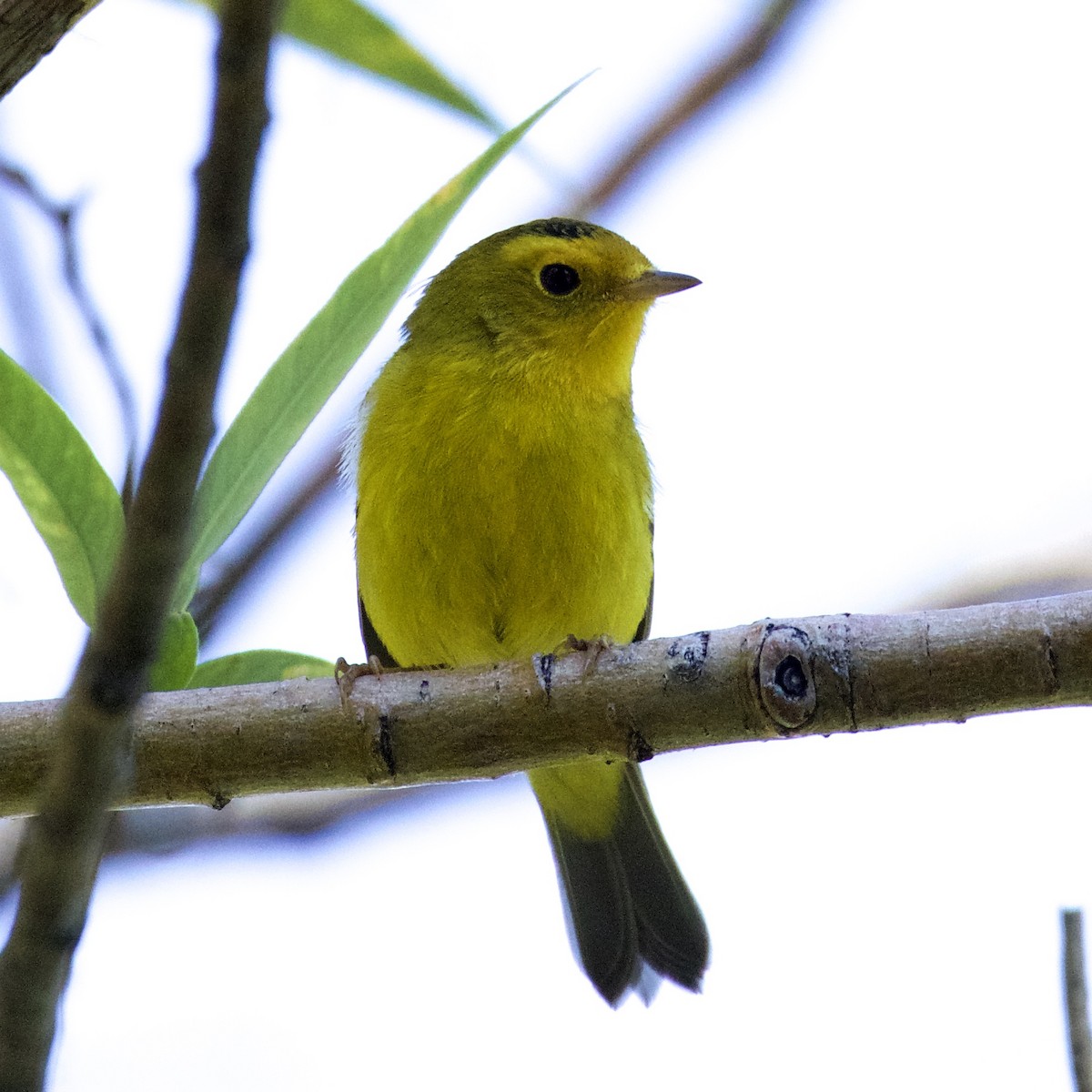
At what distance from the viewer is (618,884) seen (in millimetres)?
4465

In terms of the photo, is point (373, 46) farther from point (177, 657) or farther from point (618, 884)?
point (618, 884)

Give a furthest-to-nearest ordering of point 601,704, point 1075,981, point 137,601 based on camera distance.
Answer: point 601,704, point 1075,981, point 137,601

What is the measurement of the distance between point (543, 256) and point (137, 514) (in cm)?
351

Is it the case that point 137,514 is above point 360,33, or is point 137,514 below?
below

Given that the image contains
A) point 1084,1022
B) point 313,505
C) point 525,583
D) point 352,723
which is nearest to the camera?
point 1084,1022

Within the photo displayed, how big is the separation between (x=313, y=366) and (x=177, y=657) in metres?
0.59

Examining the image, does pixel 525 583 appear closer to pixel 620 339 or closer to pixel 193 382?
pixel 620 339

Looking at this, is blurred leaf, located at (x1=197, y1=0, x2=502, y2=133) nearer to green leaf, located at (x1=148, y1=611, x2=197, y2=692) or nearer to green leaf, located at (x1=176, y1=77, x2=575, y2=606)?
green leaf, located at (x1=176, y1=77, x2=575, y2=606)

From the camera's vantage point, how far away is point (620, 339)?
4312 millimetres

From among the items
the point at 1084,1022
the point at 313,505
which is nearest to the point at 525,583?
the point at 313,505

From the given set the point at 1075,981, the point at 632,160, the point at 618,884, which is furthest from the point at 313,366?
the point at 618,884

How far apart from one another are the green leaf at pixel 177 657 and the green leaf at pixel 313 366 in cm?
15

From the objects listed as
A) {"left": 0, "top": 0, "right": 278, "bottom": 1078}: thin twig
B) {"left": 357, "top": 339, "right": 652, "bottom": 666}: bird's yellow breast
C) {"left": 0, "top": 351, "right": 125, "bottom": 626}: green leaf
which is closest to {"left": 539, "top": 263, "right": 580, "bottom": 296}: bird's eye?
{"left": 357, "top": 339, "right": 652, "bottom": 666}: bird's yellow breast

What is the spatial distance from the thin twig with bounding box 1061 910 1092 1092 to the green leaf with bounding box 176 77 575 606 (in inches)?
56.3
